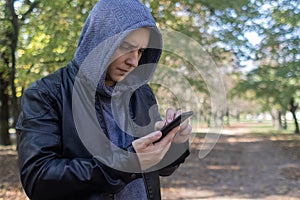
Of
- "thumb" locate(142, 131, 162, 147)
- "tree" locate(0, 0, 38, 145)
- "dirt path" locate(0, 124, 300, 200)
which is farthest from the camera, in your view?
"dirt path" locate(0, 124, 300, 200)

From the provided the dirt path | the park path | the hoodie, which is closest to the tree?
the dirt path

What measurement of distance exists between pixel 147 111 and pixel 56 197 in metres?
0.49

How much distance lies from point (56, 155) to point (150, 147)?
269mm

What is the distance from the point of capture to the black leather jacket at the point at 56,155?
97 cm

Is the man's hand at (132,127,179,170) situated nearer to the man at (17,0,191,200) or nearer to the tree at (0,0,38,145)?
the man at (17,0,191,200)

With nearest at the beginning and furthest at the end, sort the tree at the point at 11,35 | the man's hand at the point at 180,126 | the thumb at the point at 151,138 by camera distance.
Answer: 1. the thumb at the point at 151,138
2. the man's hand at the point at 180,126
3. the tree at the point at 11,35

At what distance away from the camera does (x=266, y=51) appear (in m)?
8.24

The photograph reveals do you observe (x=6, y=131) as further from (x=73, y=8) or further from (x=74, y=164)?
(x=74, y=164)

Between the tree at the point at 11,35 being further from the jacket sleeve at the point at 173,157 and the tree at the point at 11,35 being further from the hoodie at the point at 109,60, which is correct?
the jacket sleeve at the point at 173,157

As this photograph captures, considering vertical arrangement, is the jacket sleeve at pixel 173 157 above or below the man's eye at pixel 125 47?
below

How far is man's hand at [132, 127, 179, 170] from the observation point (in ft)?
3.07

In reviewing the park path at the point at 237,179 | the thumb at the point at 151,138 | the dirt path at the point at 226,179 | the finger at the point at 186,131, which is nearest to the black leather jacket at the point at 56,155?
the thumb at the point at 151,138

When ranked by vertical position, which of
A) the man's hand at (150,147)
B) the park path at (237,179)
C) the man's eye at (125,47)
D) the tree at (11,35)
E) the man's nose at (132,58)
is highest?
the tree at (11,35)

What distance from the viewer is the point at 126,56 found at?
119cm
